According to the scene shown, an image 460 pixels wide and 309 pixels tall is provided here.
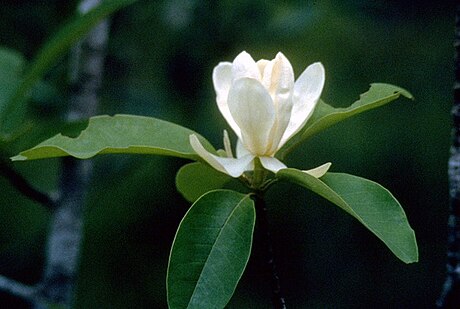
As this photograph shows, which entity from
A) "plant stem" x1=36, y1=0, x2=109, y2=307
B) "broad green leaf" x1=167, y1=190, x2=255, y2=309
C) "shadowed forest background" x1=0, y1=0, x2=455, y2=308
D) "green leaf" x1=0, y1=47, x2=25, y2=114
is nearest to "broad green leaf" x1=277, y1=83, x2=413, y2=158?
"broad green leaf" x1=167, y1=190, x2=255, y2=309

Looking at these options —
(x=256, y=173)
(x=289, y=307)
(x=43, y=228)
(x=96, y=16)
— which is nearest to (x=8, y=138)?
(x=96, y=16)

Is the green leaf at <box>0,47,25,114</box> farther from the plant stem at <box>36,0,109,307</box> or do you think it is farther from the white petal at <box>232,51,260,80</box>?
the white petal at <box>232,51,260,80</box>

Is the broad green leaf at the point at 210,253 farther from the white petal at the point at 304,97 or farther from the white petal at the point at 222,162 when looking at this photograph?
the white petal at the point at 304,97

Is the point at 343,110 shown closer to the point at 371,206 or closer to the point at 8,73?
the point at 371,206

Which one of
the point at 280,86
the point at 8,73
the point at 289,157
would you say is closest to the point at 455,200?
the point at 280,86

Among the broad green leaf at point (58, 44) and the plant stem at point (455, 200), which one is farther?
the broad green leaf at point (58, 44)

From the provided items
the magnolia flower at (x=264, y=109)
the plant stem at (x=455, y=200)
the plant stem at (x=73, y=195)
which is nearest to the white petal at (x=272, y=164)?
the magnolia flower at (x=264, y=109)

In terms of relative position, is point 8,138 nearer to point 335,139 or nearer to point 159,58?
point 159,58
